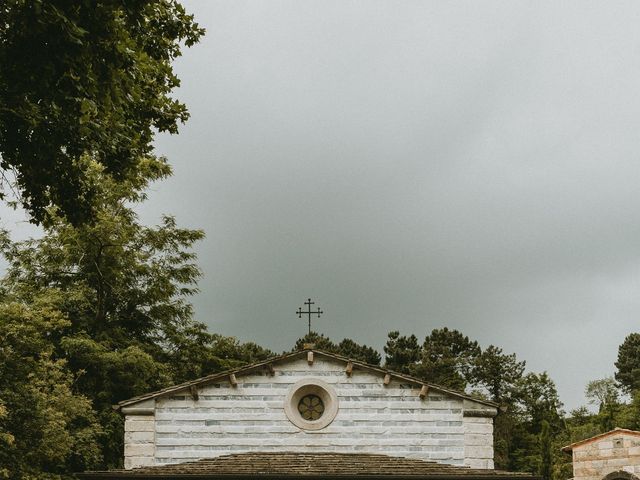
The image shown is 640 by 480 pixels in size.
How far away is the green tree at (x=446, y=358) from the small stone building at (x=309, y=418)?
4044 centimetres

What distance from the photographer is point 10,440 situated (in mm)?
17469

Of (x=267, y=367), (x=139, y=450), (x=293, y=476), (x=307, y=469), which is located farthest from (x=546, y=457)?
(x=139, y=450)

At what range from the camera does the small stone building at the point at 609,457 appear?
21.3 meters

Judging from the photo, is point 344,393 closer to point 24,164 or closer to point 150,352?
point 24,164

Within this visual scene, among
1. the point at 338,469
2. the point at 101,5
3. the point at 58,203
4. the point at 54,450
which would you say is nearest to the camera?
the point at 101,5

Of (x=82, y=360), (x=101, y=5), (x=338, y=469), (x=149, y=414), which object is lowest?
(x=338, y=469)

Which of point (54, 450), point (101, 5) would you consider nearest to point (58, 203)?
point (101, 5)

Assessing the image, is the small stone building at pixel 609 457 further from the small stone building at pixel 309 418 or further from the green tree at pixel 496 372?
the green tree at pixel 496 372

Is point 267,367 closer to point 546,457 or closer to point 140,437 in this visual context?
point 140,437

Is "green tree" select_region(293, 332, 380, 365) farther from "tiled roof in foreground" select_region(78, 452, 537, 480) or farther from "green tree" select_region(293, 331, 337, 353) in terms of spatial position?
"tiled roof in foreground" select_region(78, 452, 537, 480)

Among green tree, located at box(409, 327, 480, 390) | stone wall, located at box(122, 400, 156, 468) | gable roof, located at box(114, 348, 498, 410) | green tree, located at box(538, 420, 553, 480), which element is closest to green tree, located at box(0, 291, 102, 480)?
stone wall, located at box(122, 400, 156, 468)

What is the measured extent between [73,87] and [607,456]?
1847 centimetres

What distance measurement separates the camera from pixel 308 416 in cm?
1677

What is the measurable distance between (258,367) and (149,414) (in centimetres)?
251
